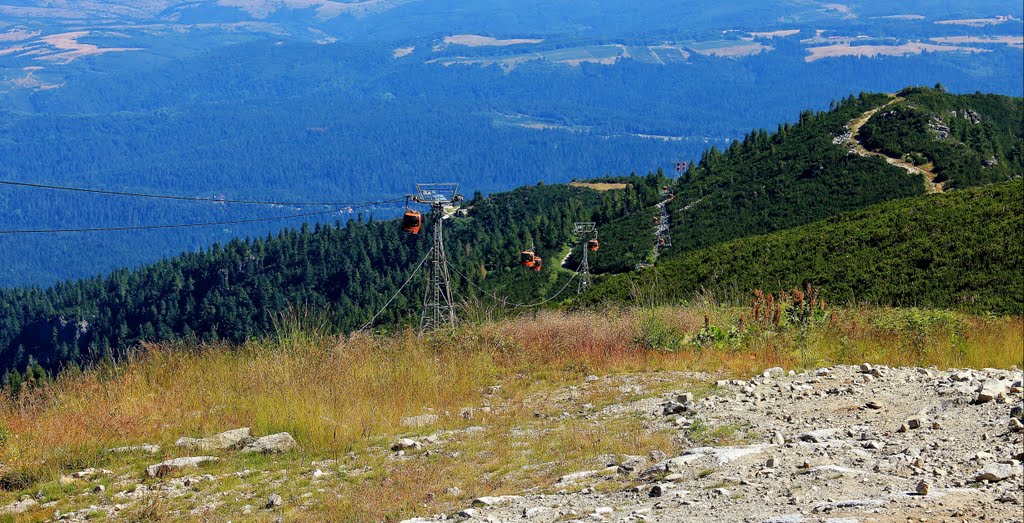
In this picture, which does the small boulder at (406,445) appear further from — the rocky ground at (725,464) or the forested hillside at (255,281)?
the forested hillside at (255,281)

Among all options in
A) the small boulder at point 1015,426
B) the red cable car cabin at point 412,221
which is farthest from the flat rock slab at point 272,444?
the red cable car cabin at point 412,221

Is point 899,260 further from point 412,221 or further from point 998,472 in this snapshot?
point 998,472

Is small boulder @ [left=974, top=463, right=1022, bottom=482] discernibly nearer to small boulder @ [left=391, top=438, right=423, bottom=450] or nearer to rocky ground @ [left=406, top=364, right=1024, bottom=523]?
rocky ground @ [left=406, top=364, right=1024, bottom=523]

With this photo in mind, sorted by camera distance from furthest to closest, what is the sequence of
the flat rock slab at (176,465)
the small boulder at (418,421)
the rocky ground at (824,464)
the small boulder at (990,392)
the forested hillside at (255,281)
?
the forested hillside at (255,281) < the small boulder at (418,421) < the small boulder at (990,392) < the flat rock slab at (176,465) < the rocky ground at (824,464)

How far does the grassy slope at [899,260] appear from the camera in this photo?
65.7ft

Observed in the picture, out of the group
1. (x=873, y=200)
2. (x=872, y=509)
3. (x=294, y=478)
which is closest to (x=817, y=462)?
(x=872, y=509)

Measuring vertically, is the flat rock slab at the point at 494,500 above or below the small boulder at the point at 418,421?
above

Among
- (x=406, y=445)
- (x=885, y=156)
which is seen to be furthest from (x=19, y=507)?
(x=885, y=156)

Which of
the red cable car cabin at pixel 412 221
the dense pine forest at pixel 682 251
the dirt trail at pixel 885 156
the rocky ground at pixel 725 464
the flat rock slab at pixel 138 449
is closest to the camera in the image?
the rocky ground at pixel 725 464

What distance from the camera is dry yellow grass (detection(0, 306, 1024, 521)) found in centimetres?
793

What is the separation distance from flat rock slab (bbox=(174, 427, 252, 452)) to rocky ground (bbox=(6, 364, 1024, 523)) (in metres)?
0.01

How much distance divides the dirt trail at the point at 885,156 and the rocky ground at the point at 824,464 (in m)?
40.4

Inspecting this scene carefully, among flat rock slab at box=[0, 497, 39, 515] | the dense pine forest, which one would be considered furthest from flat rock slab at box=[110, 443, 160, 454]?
the dense pine forest

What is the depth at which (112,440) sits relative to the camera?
855 centimetres
